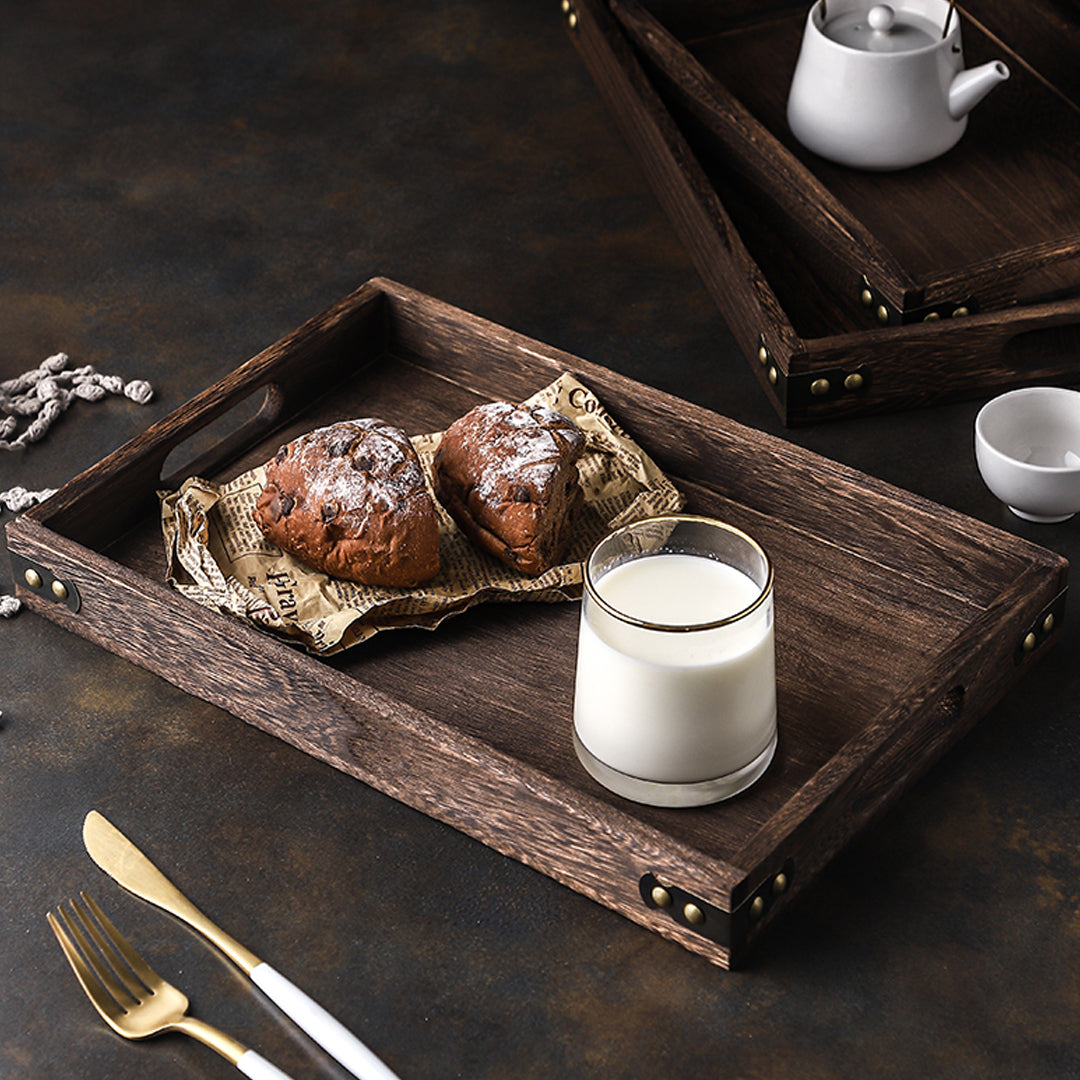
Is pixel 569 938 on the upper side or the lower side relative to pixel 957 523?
lower

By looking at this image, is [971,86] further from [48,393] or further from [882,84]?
[48,393]

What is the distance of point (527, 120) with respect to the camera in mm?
1793

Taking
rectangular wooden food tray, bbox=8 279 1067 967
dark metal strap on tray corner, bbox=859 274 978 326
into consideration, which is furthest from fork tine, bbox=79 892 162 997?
dark metal strap on tray corner, bbox=859 274 978 326

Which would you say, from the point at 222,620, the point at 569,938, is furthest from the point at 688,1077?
the point at 222,620

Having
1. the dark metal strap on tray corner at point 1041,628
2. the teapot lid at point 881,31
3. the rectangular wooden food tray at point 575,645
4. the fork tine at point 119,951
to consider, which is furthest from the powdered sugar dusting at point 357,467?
the teapot lid at point 881,31

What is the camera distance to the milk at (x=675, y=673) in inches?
35.0

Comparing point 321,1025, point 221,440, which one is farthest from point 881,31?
point 321,1025

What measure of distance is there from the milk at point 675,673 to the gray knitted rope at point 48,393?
0.63 meters

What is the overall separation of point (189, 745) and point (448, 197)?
2.73ft

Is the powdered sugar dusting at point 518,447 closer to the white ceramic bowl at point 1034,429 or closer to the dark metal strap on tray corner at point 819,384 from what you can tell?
the dark metal strap on tray corner at point 819,384

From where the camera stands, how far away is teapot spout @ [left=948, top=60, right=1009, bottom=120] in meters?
1.42

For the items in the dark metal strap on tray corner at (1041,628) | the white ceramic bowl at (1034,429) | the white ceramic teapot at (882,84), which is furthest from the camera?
the white ceramic teapot at (882,84)

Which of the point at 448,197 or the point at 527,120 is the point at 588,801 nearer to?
the point at 448,197

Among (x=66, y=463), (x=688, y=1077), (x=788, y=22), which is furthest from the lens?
(x=788, y=22)
